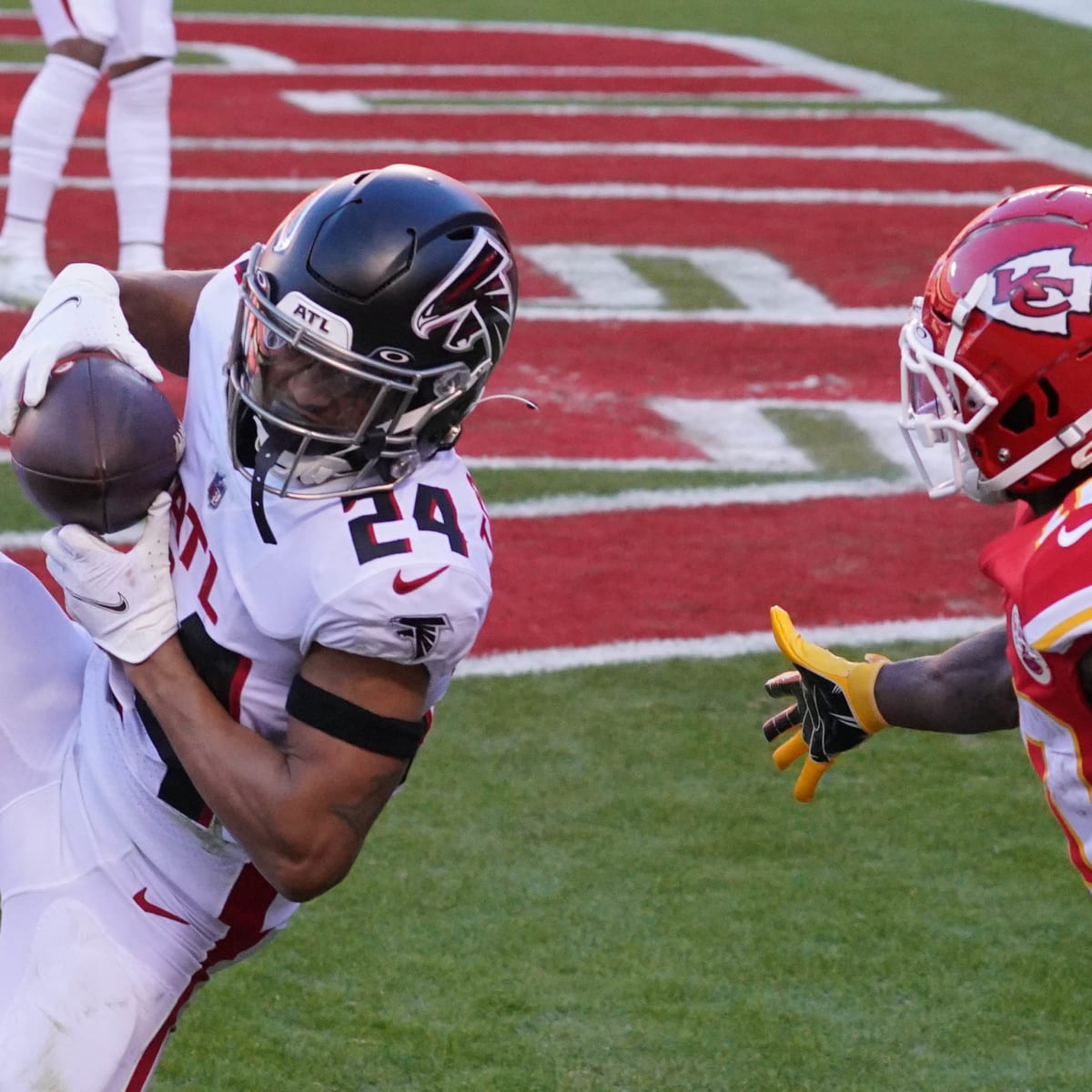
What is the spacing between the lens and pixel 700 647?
4.66 meters

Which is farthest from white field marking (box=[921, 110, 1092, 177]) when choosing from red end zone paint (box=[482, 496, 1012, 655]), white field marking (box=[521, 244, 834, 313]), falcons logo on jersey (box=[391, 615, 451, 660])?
falcons logo on jersey (box=[391, 615, 451, 660])

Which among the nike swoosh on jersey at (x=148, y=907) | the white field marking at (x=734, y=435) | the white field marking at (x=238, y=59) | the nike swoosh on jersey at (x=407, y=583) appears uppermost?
the nike swoosh on jersey at (x=407, y=583)

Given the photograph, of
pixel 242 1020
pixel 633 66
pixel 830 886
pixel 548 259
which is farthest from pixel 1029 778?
pixel 633 66

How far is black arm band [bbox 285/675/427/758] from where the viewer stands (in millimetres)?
2246

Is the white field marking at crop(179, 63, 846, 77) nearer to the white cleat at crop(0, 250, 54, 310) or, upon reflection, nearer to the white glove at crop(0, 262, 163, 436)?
the white cleat at crop(0, 250, 54, 310)

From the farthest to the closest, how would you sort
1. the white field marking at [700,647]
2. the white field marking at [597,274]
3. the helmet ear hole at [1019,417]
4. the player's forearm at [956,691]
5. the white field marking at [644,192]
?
the white field marking at [644,192] < the white field marking at [597,274] < the white field marking at [700,647] < the player's forearm at [956,691] < the helmet ear hole at [1019,417]

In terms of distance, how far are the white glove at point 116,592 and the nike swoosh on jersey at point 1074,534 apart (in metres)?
1.08

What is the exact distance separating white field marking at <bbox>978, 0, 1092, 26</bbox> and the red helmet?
12.3 metres

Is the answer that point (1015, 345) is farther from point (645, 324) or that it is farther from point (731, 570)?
point (645, 324)

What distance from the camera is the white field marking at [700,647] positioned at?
4.56 m

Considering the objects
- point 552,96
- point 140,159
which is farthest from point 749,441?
point 552,96

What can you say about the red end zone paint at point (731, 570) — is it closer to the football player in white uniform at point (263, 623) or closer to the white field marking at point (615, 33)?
the football player in white uniform at point (263, 623)

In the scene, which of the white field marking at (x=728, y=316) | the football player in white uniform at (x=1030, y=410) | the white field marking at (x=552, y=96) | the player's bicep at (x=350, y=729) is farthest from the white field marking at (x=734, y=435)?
the white field marking at (x=552, y=96)

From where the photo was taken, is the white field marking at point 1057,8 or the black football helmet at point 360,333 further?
the white field marking at point 1057,8
